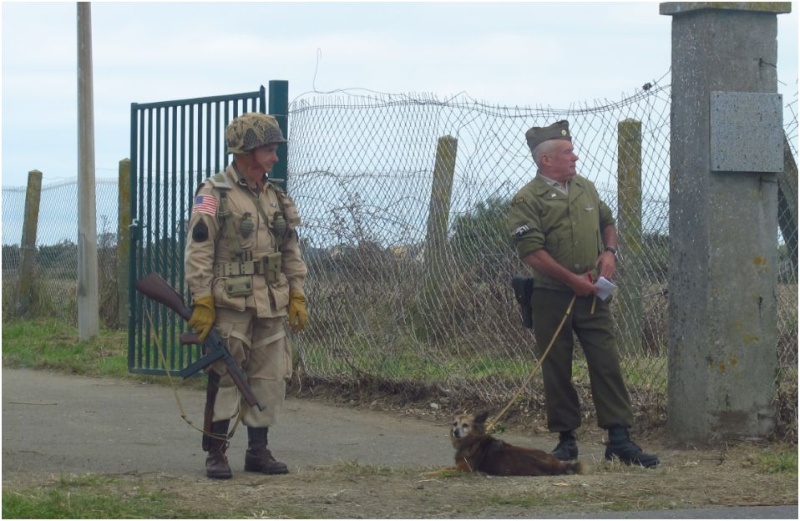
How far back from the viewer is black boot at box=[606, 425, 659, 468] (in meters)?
7.10

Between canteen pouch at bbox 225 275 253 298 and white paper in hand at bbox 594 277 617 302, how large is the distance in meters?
1.83

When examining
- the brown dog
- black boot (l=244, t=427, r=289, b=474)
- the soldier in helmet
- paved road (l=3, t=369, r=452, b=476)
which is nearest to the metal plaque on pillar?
the brown dog

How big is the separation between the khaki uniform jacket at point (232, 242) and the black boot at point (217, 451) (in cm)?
66

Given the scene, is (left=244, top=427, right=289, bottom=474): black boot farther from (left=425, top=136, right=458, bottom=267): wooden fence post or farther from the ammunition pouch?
(left=425, top=136, right=458, bottom=267): wooden fence post

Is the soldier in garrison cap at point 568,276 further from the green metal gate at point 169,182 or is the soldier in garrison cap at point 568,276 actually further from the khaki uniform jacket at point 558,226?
the green metal gate at point 169,182

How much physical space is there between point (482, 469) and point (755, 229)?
2190 millimetres

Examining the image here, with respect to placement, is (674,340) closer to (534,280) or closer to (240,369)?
(534,280)

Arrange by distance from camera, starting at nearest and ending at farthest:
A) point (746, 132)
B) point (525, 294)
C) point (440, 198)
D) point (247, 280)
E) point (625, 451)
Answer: point (247, 280) < point (625, 451) < point (525, 294) < point (746, 132) < point (440, 198)

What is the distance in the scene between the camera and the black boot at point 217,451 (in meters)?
6.80

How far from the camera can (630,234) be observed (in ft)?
25.9

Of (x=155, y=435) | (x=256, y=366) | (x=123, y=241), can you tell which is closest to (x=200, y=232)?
(x=256, y=366)

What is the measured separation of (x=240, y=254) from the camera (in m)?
6.88

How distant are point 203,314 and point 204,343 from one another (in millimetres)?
178

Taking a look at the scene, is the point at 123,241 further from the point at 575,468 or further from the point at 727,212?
the point at 575,468
